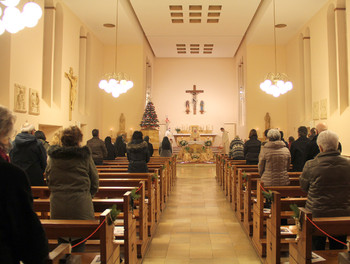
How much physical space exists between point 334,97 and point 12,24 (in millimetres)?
9650

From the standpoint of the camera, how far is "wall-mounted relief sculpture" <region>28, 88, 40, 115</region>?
8219 mm

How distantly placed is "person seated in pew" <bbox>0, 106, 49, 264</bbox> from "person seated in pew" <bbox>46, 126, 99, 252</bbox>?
4.66ft

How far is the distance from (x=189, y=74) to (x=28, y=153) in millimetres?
16502

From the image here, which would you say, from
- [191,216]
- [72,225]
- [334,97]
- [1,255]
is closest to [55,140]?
[72,225]

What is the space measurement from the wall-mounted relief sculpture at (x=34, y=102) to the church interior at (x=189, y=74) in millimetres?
31

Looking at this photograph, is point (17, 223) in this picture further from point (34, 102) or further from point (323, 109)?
point (323, 109)

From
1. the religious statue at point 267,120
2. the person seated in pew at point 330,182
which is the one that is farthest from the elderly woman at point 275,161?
the religious statue at point 267,120

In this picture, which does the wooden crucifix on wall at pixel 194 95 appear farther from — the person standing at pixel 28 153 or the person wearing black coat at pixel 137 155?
the person standing at pixel 28 153

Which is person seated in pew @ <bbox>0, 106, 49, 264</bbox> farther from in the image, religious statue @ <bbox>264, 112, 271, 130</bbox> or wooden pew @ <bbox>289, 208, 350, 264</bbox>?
religious statue @ <bbox>264, 112, 271, 130</bbox>

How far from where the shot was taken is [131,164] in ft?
19.1

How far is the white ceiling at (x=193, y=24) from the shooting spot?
11.3 metres

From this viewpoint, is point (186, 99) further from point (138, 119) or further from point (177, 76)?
point (138, 119)

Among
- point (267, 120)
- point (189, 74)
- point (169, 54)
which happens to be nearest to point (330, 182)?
point (267, 120)

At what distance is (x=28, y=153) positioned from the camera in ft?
15.6
